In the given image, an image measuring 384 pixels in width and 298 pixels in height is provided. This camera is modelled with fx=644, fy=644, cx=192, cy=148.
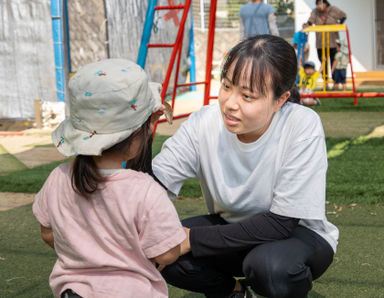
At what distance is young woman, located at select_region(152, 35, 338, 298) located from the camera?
193 cm

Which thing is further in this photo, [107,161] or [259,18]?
[259,18]

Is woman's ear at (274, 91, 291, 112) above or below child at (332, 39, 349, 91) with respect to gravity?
above

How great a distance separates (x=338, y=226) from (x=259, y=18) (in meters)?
5.41

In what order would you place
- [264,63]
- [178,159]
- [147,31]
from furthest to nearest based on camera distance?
[147,31], [178,159], [264,63]

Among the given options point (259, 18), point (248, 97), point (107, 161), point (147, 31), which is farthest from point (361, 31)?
point (107, 161)

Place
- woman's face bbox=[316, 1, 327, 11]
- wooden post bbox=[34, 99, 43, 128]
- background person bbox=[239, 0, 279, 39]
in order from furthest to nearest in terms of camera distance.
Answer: woman's face bbox=[316, 1, 327, 11] < background person bbox=[239, 0, 279, 39] < wooden post bbox=[34, 99, 43, 128]

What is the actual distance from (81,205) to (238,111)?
574 millimetres

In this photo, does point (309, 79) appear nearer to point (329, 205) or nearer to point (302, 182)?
point (329, 205)

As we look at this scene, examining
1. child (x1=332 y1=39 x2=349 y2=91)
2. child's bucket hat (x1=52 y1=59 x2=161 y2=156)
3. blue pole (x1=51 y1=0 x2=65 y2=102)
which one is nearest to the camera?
child's bucket hat (x1=52 y1=59 x2=161 y2=156)

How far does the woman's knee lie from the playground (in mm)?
508

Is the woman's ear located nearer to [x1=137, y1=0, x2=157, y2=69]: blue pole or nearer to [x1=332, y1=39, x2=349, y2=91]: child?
[x1=137, y1=0, x2=157, y2=69]: blue pole

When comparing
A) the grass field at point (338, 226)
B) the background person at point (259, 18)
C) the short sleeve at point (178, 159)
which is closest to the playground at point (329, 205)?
the grass field at point (338, 226)

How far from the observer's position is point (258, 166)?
6.59 feet

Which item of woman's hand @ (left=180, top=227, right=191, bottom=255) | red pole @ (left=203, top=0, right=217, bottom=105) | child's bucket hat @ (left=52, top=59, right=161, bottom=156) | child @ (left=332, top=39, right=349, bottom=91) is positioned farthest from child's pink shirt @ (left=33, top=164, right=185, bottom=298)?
child @ (left=332, top=39, right=349, bottom=91)
